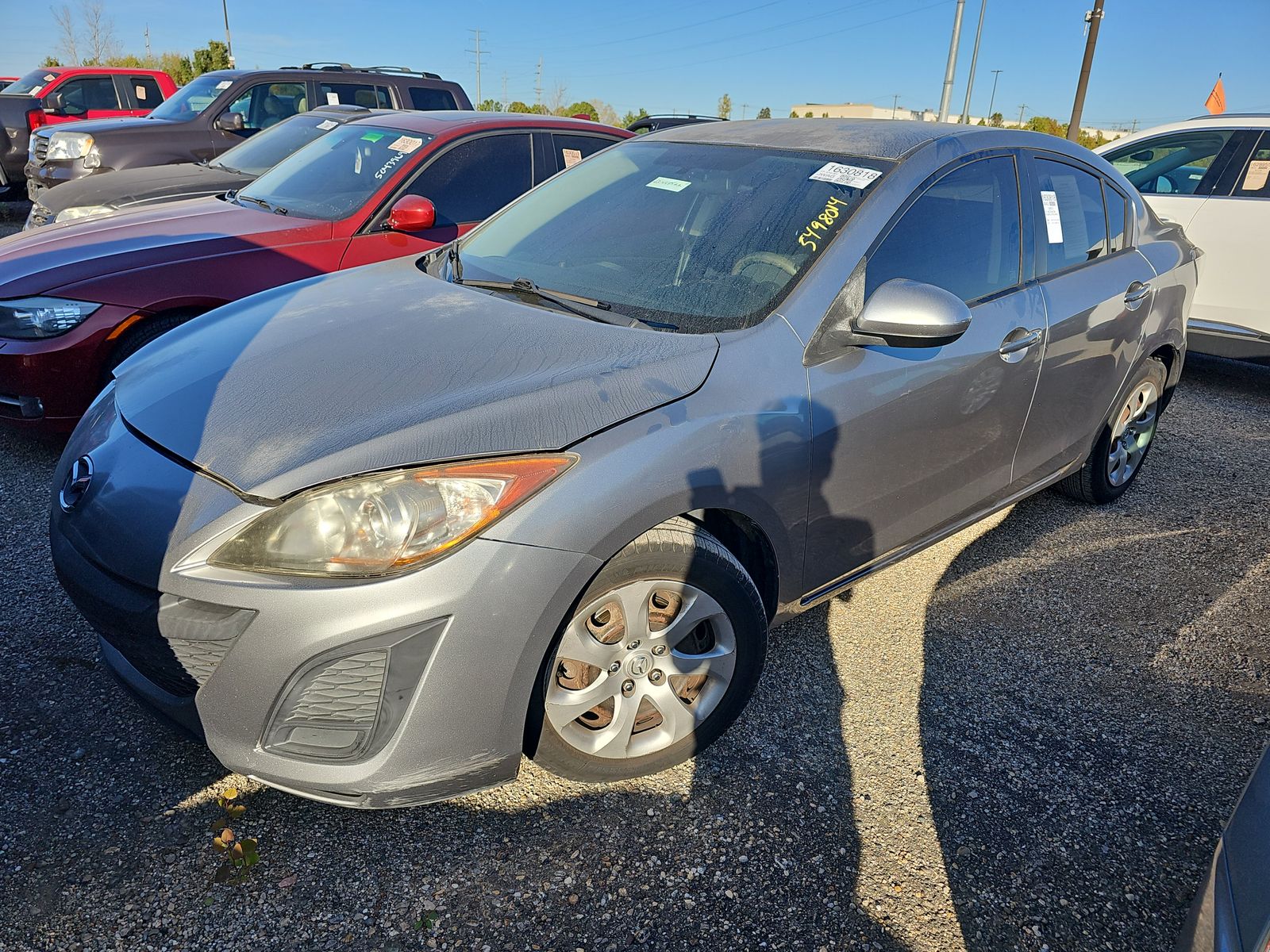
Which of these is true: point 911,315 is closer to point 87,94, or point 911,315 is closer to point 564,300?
point 564,300

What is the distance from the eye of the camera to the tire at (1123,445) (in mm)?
3932

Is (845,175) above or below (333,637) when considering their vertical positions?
above

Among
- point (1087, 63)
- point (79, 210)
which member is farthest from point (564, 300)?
point (1087, 63)

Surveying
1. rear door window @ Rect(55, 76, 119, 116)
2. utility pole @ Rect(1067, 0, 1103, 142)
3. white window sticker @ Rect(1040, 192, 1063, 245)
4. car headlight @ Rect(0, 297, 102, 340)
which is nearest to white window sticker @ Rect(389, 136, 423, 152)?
car headlight @ Rect(0, 297, 102, 340)

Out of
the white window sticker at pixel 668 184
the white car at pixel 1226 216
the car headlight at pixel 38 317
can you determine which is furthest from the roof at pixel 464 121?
the white car at pixel 1226 216

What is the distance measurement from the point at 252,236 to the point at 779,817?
3662mm

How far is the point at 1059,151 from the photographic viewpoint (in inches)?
136

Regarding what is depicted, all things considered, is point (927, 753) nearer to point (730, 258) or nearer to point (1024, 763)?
point (1024, 763)

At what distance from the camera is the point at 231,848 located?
203 cm

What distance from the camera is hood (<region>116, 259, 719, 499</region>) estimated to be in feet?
6.29

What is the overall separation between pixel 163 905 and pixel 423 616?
2.89 ft

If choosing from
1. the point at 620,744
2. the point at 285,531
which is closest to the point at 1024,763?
the point at 620,744

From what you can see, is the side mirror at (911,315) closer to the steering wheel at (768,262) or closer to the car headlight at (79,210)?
the steering wheel at (768,262)

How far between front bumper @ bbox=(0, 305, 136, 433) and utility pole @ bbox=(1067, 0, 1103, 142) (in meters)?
18.8
